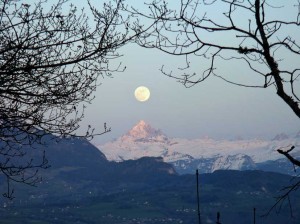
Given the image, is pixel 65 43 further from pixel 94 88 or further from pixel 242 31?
pixel 242 31

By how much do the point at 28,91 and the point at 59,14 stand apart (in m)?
2.41

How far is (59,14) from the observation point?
13070 millimetres

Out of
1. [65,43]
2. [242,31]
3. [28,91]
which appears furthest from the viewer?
[65,43]

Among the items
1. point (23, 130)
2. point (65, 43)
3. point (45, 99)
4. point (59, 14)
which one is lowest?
point (23, 130)

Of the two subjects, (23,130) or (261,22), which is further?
(23,130)

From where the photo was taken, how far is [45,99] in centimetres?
1242

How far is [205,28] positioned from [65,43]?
572 cm

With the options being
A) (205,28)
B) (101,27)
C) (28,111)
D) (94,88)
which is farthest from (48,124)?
(205,28)

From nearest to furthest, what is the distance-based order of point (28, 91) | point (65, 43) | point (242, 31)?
point (242, 31) → point (28, 91) → point (65, 43)

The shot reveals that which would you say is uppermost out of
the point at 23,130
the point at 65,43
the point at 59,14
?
the point at 59,14

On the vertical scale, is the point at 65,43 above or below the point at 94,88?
above

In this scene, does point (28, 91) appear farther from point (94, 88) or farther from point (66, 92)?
point (94, 88)

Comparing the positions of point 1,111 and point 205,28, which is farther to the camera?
point 1,111

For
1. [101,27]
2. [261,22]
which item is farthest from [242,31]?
[101,27]
